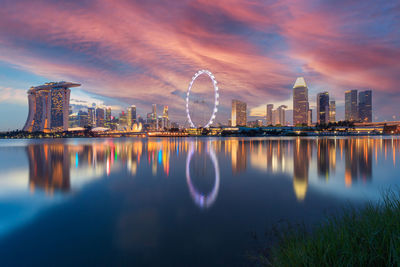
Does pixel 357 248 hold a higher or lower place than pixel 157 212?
higher

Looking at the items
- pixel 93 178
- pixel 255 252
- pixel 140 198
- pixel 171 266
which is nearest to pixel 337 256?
pixel 255 252

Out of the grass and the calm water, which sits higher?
the grass

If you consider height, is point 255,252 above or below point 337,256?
below

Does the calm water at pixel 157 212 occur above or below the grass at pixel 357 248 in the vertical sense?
below

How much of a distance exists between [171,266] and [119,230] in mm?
2695

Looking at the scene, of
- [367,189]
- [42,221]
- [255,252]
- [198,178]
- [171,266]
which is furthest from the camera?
[198,178]

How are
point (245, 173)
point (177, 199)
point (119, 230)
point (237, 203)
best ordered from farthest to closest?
point (245, 173) < point (177, 199) < point (237, 203) < point (119, 230)

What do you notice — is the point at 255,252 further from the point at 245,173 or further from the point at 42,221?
the point at 245,173

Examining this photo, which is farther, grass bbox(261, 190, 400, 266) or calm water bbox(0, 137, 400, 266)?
calm water bbox(0, 137, 400, 266)

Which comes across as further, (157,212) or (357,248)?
(157,212)

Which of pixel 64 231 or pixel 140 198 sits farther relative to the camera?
pixel 140 198

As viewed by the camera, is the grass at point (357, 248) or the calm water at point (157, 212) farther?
the calm water at point (157, 212)

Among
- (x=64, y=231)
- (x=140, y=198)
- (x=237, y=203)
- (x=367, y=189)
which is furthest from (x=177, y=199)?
(x=367, y=189)

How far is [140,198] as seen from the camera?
35.2 ft
